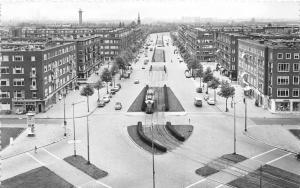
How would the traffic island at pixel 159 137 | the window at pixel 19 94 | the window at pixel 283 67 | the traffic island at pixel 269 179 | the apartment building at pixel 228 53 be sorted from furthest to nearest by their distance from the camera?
the apartment building at pixel 228 53
the window at pixel 19 94
the window at pixel 283 67
the traffic island at pixel 159 137
the traffic island at pixel 269 179

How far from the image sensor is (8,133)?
198 ft

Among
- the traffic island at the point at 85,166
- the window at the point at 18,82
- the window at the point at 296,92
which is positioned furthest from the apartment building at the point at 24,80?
the window at the point at 296,92

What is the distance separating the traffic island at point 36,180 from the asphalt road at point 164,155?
3.30ft

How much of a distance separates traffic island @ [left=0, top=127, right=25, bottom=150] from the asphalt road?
21.6 feet

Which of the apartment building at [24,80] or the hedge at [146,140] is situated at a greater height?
the apartment building at [24,80]

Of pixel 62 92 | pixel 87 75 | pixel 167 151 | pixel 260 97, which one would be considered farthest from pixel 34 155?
pixel 87 75

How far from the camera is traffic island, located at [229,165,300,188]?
40750 mm

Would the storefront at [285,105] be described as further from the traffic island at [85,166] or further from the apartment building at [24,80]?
the apartment building at [24,80]

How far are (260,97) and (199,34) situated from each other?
3080 inches

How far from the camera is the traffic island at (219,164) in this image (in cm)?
4442

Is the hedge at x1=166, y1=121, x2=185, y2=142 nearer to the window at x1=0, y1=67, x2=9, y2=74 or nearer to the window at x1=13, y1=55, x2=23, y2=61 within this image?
the window at x1=13, y1=55, x2=23, y2=61

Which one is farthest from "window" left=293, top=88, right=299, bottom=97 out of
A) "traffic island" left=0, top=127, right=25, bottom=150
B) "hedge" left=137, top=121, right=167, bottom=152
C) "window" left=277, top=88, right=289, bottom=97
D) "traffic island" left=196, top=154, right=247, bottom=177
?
"traffic island" left=0, top=127, right=25, bottom=150

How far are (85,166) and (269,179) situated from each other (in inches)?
743

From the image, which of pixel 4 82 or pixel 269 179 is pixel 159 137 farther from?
pixel 4 82
